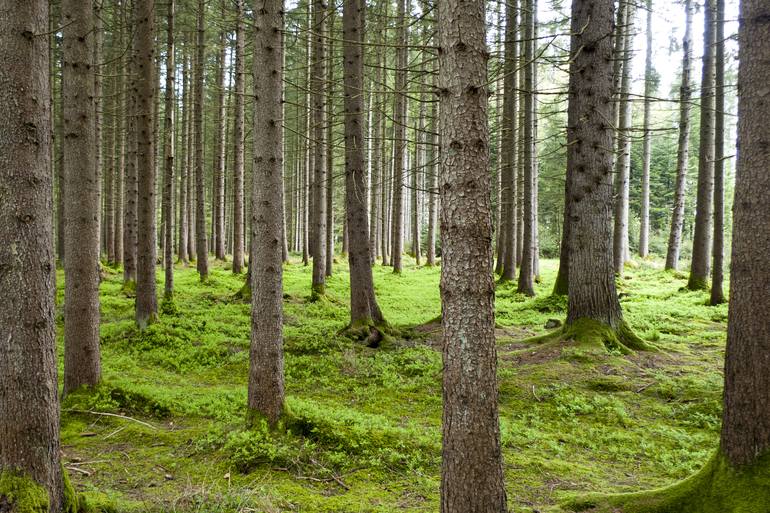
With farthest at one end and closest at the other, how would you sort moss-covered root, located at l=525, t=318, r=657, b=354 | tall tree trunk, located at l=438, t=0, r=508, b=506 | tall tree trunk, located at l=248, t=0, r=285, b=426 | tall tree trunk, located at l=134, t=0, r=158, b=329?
tall tree trunk, located at l=134, t=0, r=158, b=329, moss-covered root, located at l=525, t=318, r=657, b=354, tall tree trunk, located at l=248, t=0, r=285, b=426, tall tree trunk, located at l=438, t=0, r=508, b=506

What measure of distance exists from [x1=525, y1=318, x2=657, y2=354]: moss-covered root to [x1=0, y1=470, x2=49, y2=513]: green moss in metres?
7.70

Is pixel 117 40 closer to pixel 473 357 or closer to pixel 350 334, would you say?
pixel 350 334

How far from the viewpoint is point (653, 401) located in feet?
23.0

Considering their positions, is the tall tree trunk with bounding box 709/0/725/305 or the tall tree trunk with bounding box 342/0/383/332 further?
the tall tree trunk with bounding box 709/0/725/305

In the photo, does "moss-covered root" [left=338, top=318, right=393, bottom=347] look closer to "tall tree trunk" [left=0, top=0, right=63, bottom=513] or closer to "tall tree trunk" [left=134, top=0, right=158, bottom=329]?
"tall tree trunk" [left=134, top=0, right=158, bottom=329]

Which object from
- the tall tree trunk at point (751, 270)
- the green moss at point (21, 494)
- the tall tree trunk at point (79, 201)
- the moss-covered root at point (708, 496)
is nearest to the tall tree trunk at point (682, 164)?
the tall tree trunk at point (751, 270)

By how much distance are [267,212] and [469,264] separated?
2985mm

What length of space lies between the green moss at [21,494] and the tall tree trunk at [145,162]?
8254mm

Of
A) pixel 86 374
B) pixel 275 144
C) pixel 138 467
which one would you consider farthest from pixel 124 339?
pixel 275 144

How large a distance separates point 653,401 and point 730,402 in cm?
365

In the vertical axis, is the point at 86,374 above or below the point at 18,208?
below

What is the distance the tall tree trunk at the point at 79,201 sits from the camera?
21.6 ft

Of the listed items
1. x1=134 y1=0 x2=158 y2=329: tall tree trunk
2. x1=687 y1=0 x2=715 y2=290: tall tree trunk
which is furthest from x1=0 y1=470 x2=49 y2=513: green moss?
x1=687 y1=0 x2=715 y2=290: tall tree trunk

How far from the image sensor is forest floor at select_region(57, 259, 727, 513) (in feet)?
15.6
